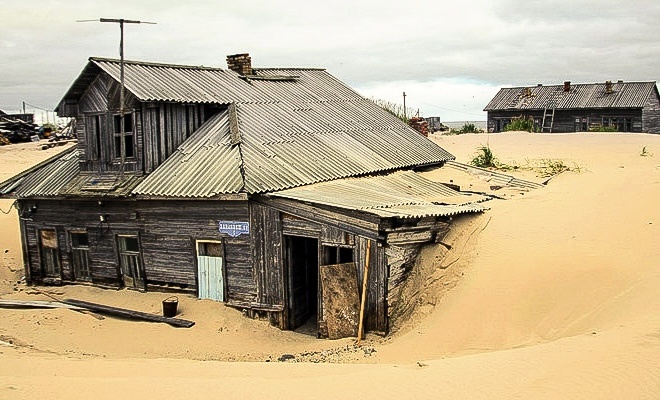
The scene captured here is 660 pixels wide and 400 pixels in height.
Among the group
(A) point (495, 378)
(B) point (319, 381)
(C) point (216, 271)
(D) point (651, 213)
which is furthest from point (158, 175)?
(D) point (651, 213)

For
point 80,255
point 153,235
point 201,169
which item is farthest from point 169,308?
point 80,255

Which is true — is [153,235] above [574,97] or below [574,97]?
below

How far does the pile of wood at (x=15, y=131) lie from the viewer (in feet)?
168

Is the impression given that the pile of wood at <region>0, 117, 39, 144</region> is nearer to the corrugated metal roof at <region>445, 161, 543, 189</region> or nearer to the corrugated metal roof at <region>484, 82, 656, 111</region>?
the corrugated metal roof at <region>484, 82, 656, 111</region>

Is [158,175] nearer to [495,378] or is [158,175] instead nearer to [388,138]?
[388,138]

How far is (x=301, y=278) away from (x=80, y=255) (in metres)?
7.09

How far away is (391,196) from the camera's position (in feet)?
48.7

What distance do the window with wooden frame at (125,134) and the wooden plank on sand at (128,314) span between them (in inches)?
164

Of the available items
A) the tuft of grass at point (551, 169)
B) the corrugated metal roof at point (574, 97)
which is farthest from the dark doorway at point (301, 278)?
the corrugated metal roof at point (574, 97)

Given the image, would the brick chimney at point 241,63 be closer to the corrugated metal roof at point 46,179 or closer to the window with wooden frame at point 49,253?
the corrugated metal roof at point 46,179

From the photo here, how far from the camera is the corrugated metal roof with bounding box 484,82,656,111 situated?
46.7 m

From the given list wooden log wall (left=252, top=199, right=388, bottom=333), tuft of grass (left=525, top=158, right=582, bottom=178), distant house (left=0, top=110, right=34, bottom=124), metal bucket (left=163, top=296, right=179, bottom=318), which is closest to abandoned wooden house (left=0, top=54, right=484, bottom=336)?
wooden log wall (left=252, top=199, right=388, bottom=333)

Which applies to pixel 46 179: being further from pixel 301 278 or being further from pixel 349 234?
pixel 349 234

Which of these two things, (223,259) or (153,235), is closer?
(223,259)
